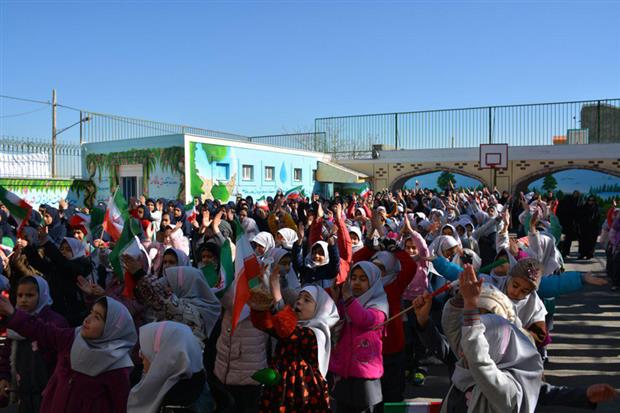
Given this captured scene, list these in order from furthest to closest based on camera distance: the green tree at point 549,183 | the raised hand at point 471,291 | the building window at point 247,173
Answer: the green tree at point 549,183 < the building window at point 247,173 < the raised hand at point 471,291

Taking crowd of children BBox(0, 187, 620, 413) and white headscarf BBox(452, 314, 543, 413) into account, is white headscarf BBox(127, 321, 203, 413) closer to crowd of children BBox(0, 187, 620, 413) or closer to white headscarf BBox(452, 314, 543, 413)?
crowd of children BBox(0, 187, 620, 413)

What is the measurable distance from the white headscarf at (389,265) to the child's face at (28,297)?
2.52 meters

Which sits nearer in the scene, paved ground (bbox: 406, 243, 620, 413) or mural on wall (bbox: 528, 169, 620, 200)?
paved ground (bbox: 406, 243, 620, 413)

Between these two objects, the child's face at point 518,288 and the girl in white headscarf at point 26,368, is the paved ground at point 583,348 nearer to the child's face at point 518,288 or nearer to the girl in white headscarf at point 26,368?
the child's face at point 518,288

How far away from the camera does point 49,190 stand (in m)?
20.0

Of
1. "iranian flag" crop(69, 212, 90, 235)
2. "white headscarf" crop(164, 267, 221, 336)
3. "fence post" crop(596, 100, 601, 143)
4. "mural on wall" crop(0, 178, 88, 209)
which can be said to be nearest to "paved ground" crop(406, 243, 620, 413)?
"white headscarf" crop(164, 267, 221, 336)

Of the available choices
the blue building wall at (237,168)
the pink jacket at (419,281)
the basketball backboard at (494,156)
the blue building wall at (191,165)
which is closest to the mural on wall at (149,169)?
the blue building wall at (191,165)

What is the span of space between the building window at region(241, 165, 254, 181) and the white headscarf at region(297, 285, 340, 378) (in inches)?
759

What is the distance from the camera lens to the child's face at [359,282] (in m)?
3.84

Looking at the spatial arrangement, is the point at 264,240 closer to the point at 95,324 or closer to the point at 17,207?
the point at 17,207

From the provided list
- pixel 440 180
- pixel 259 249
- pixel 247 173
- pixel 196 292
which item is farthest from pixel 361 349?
pixel 440 180

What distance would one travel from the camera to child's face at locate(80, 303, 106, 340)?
300cm

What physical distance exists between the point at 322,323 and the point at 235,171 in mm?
18809

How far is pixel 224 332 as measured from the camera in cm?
382
